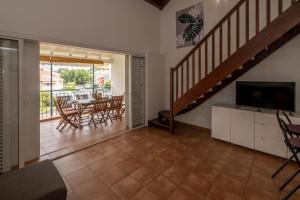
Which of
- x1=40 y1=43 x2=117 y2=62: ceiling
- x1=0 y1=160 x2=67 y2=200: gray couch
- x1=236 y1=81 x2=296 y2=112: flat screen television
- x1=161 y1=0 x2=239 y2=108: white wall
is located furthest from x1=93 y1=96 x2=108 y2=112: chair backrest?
x1=236 y1=81 x2=296 y2=112: flat screen television

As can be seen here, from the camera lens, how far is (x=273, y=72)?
3.05 metres

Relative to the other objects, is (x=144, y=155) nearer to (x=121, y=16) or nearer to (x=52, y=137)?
(x=52, y=137)

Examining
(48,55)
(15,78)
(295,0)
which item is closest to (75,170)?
(15,78)

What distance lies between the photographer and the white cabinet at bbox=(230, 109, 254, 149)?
2938mm

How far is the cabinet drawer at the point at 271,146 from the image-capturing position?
8.52 ft

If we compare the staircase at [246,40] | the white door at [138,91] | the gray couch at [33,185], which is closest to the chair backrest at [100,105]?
the white door at [138,91]

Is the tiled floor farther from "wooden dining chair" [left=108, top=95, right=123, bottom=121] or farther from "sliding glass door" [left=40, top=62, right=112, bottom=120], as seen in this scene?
"sliding glass door" [left=40, top=62, right=112, bottom=120]

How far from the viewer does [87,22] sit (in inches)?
121

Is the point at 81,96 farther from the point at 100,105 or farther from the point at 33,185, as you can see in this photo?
the point at 33,185

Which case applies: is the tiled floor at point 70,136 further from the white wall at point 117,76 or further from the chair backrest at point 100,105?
the white wall at point 117,76

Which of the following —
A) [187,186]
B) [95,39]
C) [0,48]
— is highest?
[95,39]

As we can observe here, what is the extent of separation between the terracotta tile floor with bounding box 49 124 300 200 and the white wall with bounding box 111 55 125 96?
13.2ft

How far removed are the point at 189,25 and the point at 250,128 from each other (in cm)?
299

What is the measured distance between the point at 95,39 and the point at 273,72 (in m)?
3.62
